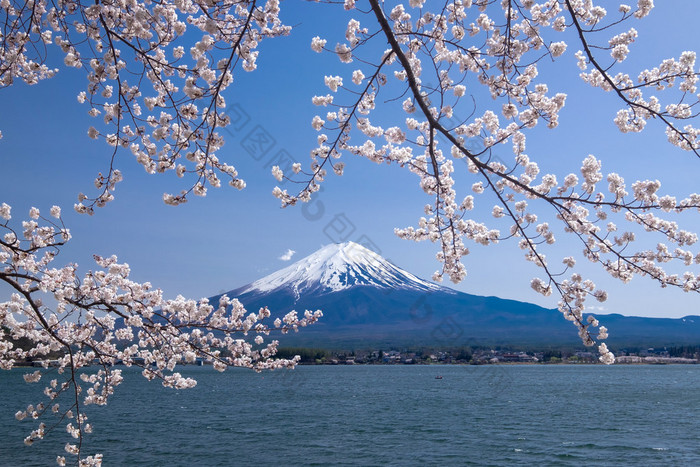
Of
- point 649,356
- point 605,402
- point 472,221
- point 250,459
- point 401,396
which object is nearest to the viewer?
point 472,221

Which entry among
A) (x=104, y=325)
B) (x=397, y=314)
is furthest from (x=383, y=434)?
(x=397, y=314)

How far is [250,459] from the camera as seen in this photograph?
19031mm

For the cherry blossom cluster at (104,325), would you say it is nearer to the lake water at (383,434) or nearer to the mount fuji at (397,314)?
the lake water at (383,434)

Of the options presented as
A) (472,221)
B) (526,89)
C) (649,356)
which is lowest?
(649,356)

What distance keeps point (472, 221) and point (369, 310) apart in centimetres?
15189

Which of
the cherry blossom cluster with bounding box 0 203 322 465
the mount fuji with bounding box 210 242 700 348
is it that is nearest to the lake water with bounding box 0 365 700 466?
the cherry blossom cluster with bounding box 0 203 322 465

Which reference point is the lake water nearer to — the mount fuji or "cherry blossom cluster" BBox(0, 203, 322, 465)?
"cherry blossom cluster" BBox(0, 203, 322, 465)

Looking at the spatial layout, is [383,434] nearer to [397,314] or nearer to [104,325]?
[104,325]

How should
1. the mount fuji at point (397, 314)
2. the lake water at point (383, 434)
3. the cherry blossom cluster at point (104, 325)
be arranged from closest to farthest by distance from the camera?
the cherry blossom cluster at point (104, 325), the lake water at point (383, 434), the mount fuji at point (397, 314)

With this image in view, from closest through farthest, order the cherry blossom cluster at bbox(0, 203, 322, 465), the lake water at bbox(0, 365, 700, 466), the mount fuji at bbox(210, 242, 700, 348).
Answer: the cherry blossom cluster at bbox(0, 203, 322, 465)
the lake water at bbox(0, 365, 700, 466)
the mount fuji at bbox(210, 242, 700, 348)

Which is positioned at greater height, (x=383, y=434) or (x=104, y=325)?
(x=104, y=325)

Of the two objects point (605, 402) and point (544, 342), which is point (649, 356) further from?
point (605, 402)

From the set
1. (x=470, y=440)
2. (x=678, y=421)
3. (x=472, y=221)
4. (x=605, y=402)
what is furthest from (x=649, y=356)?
(x=472, y=221)

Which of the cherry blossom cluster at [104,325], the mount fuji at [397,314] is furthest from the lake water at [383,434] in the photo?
the mount fuji at [397,314]
